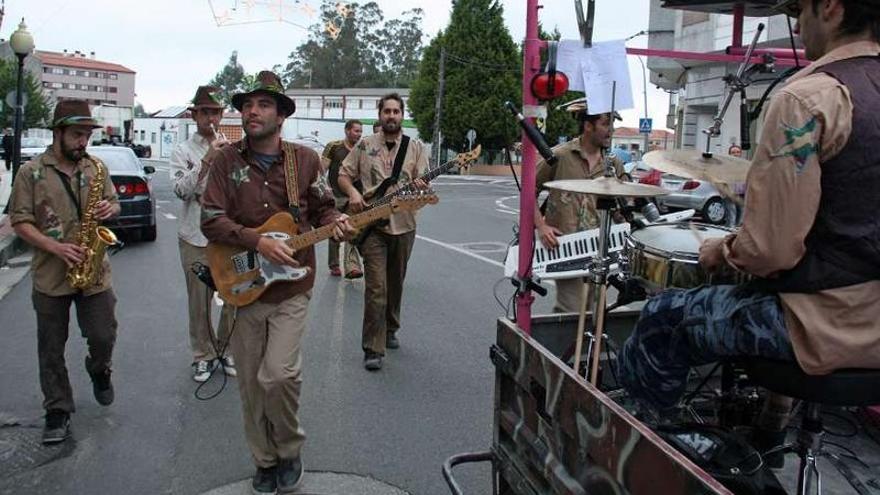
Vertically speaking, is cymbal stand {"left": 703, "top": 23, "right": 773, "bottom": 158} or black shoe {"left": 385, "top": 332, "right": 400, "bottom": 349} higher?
cymbal stand {"left": 703, "top": 23, "right": 773, "bottom": 158}

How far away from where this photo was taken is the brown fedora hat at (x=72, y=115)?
4.38 metres

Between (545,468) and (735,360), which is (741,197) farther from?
(545,468)

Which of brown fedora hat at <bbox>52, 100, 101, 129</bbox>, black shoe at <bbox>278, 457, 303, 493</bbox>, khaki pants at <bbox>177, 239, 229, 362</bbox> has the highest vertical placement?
brown fedora hat at <bbox>52, 100, 101, 129</bbox>

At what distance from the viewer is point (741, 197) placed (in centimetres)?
239

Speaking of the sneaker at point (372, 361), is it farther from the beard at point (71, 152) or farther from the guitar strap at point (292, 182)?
the beard at point (71, 152)

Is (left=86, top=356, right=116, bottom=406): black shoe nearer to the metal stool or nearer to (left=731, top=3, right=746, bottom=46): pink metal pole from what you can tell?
the metal stool

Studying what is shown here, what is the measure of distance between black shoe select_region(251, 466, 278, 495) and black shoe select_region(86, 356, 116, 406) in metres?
1.52

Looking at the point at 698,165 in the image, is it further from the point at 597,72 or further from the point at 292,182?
the point at 292,182

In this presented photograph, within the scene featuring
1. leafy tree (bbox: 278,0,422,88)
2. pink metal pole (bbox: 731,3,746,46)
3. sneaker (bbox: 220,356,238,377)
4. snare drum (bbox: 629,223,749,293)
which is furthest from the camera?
leafy tree (bbox: 278,0,422,88)

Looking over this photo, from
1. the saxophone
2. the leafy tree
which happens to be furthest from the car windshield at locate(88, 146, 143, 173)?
the leafy tree

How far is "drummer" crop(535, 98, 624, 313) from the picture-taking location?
4684mm

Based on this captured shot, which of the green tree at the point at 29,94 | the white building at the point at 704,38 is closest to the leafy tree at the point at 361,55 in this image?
the green tree at the point at 29,94

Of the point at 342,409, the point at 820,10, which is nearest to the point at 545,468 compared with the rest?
the point at 820,10

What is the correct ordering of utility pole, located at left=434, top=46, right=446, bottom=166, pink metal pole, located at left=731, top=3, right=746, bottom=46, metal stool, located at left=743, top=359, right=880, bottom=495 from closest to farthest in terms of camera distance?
metal stool, located at left=743, top=359, right=880, bottom=495 → pink metal pole, located at left=731, top=3, right=746, bottom=46 → utility pole, located at left=434, top=46, right=446, bottom=166
